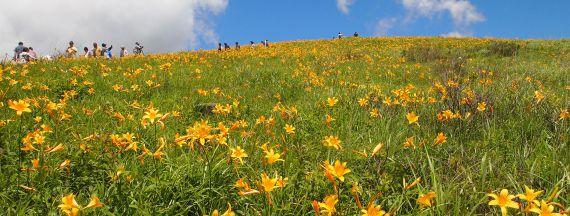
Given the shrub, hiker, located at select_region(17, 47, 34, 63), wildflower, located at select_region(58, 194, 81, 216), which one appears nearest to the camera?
wildflower, located at select_region(58, 194, 81, 216)

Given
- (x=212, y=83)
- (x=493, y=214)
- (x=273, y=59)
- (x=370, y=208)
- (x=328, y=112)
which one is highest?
(x=273, y=59)

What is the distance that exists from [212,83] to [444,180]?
6338 millimetres

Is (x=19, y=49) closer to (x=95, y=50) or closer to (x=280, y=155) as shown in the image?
(x=95, y=50)

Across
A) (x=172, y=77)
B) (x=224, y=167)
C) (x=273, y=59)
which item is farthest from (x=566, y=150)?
(x=273, y=59)

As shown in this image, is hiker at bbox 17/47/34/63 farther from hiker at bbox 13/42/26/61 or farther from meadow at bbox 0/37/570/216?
meadow at bbox 0/37/570/216

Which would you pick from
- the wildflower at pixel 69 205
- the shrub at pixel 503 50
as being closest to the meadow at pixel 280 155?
the wildflower at pixel 69 205

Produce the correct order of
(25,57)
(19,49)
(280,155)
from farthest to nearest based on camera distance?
1. (19,49)
2. (25,57)
3. (280,155)

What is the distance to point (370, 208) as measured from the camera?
2.09m

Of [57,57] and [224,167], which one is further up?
[57,57]

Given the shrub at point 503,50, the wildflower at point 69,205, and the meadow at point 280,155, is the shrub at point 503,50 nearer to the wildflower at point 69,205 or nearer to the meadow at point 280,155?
the meadow at point 280,155

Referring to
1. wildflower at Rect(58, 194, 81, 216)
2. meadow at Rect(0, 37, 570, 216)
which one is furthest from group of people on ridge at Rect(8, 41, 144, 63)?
wildflower at Rect(58, 194, 81, 216)

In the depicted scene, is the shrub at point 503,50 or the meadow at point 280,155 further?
the shrub at point 503,50

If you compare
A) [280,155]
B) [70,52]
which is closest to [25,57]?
[70,52]

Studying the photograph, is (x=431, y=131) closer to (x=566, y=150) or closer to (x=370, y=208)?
(x=566, y=150)
